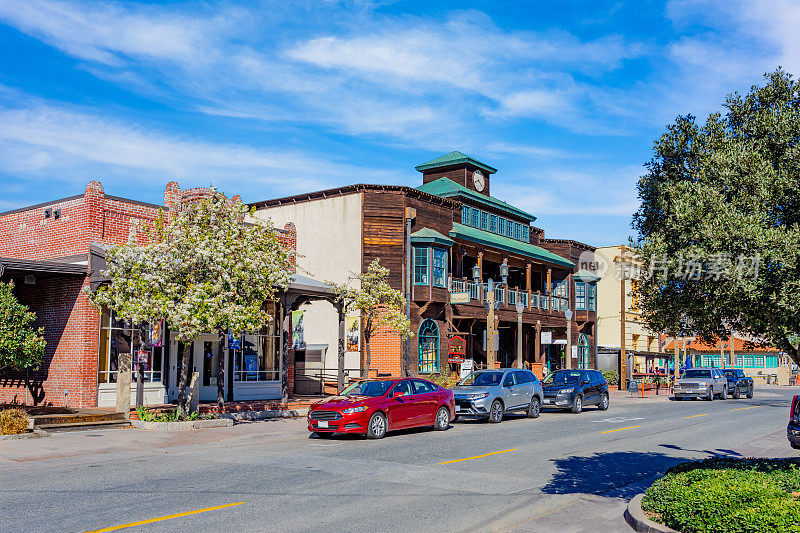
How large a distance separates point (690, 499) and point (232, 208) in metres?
14.8

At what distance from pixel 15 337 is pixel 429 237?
1876cm

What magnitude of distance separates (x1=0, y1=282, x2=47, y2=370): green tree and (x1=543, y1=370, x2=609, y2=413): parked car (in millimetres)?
16831

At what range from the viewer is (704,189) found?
27.8 ft

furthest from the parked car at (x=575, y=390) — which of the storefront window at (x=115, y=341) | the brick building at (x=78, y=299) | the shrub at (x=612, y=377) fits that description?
the shrub at (x=612, y=377)

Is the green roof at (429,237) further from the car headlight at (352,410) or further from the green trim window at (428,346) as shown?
the car headlight at (352,410)

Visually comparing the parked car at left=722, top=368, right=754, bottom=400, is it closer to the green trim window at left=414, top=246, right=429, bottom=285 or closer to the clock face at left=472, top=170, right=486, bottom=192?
the clock face at left=472, top=170, right=486, bottom=192

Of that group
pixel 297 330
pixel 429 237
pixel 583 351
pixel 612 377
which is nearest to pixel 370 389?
pixel 297 330

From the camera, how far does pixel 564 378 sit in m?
27.8

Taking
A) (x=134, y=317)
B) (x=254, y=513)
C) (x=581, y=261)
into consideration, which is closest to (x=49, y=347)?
(x=134, y=317)

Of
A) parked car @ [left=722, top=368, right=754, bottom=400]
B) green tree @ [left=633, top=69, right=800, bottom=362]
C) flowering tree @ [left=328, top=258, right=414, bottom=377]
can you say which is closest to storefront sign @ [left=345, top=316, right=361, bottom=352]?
flowering tree @ [left=328, top=258, right=414, bottom=377]

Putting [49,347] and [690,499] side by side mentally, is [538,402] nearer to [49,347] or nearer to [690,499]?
[49,347]

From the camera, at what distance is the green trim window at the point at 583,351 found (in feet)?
155

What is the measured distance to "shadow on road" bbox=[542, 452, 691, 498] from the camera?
11.1 meters

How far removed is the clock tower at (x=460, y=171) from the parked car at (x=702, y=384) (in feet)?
50.1
